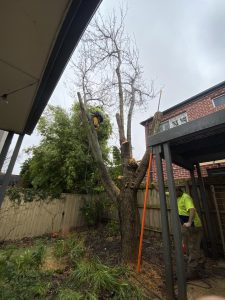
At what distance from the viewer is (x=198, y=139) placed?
341cm

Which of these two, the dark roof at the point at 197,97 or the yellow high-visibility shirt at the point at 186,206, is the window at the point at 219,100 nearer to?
the dark roof at the point at 197,97

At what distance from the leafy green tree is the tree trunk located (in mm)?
4536

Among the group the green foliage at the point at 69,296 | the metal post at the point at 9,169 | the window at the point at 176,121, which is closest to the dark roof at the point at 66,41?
the metal post at the point at 9,169

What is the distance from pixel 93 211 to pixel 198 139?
6383 mm

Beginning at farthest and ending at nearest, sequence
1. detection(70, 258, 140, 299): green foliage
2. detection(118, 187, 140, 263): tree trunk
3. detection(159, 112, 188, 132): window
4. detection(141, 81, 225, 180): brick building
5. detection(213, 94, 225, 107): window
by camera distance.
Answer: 1. detection(159, 112, 188, 132): window
2. detection(213, 94, 225, 107): window
3. detection(141, 81, 225, 180): brick building
4. detection(118, 187, 140, 263): tree trunk
5. detection(70, 258, 140, 299): green foliage

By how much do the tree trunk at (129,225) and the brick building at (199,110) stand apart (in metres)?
5.15

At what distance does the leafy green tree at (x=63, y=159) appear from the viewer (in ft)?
30.4

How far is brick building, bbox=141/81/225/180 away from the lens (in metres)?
8.31

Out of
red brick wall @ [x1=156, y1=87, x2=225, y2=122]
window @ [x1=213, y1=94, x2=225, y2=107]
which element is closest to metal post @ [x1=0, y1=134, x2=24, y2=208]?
red brick wall @ [x1=156, y1=87, x2=225, y2=122]

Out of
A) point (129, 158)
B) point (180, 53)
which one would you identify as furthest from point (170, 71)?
point (129, 158)

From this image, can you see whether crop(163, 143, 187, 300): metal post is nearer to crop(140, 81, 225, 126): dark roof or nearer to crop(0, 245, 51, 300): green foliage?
crop(0, 245, 51, 300): green foliage

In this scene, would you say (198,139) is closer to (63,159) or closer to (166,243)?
(166,243)

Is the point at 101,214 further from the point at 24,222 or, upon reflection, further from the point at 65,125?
the point at 65,125

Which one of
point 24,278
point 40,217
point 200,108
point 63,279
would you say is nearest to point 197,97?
point 200,108
